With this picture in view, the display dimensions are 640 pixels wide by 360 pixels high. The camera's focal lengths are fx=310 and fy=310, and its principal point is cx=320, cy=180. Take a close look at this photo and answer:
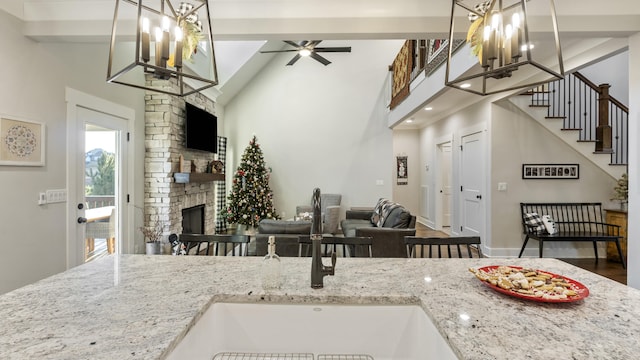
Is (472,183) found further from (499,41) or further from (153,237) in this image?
(153,237)

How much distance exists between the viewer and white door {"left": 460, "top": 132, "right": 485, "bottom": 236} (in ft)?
16.8

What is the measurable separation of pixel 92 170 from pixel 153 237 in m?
1.09

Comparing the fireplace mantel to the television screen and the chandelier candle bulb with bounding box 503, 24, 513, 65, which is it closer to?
the television screen

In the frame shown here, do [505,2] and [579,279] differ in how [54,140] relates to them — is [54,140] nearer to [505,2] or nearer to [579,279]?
[579,279]

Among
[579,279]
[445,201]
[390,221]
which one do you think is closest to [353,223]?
[390,221]

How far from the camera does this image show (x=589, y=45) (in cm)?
302

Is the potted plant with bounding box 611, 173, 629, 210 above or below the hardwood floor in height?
above

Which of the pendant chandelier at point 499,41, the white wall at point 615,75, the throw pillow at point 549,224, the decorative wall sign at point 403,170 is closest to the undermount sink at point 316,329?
the pendant chandelier at point 499,41

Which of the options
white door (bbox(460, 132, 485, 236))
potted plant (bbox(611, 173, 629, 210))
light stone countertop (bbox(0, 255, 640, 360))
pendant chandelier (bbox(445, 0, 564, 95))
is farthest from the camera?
white door (bbox(460, 132, 485, 236))

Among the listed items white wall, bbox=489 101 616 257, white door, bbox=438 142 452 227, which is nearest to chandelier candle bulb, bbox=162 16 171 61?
white wall, bbox=489 101 616 257

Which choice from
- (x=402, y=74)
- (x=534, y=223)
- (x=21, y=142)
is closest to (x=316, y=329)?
(x=21, y=142)

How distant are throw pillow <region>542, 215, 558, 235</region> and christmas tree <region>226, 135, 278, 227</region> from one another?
4.63m

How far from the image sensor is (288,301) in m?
1.14

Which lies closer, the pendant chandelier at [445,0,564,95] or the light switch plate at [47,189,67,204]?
the pendant chandelier at [445,0,564,95]
